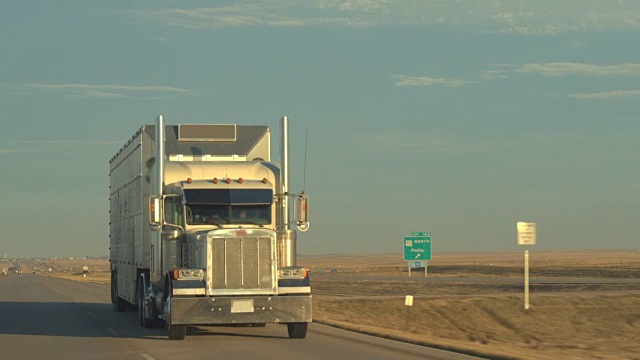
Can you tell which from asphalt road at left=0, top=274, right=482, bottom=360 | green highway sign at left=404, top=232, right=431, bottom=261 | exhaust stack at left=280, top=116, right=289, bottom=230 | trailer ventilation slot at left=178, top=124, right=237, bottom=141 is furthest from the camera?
green highway sign at left=404, top=232, right=431, bottom=261

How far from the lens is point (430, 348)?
21.3 m

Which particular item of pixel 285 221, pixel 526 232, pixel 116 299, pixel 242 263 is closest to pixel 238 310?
pixel 242 263

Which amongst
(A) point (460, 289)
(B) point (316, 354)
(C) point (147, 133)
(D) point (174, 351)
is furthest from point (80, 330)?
(A) point (460, 289)

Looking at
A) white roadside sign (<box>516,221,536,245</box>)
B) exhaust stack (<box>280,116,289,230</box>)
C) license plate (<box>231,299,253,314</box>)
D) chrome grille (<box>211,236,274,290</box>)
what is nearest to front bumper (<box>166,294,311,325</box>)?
license plate (<box>231,299,253,314</box>)

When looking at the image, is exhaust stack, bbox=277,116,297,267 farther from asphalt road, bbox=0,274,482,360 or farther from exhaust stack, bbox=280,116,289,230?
asphalt road, bbox=0,274,482,360

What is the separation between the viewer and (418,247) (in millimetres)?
64875

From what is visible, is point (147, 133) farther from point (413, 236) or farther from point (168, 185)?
point (413, 236)

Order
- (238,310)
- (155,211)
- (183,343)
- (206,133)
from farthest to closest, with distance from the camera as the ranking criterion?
(206,133), (155,211), (183,343), (238,310)

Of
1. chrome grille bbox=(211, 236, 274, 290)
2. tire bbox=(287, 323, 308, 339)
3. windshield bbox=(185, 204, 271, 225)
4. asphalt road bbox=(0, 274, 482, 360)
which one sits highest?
windshield bbox=(185, 204, 271, 225)

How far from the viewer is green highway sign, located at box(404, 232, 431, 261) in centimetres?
6456

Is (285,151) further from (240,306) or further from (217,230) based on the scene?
(240,306)

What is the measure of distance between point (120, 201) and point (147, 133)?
22.1 feet

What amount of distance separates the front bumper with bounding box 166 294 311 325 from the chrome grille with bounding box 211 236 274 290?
29 centimetres

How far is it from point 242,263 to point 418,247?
4376 centimetres
